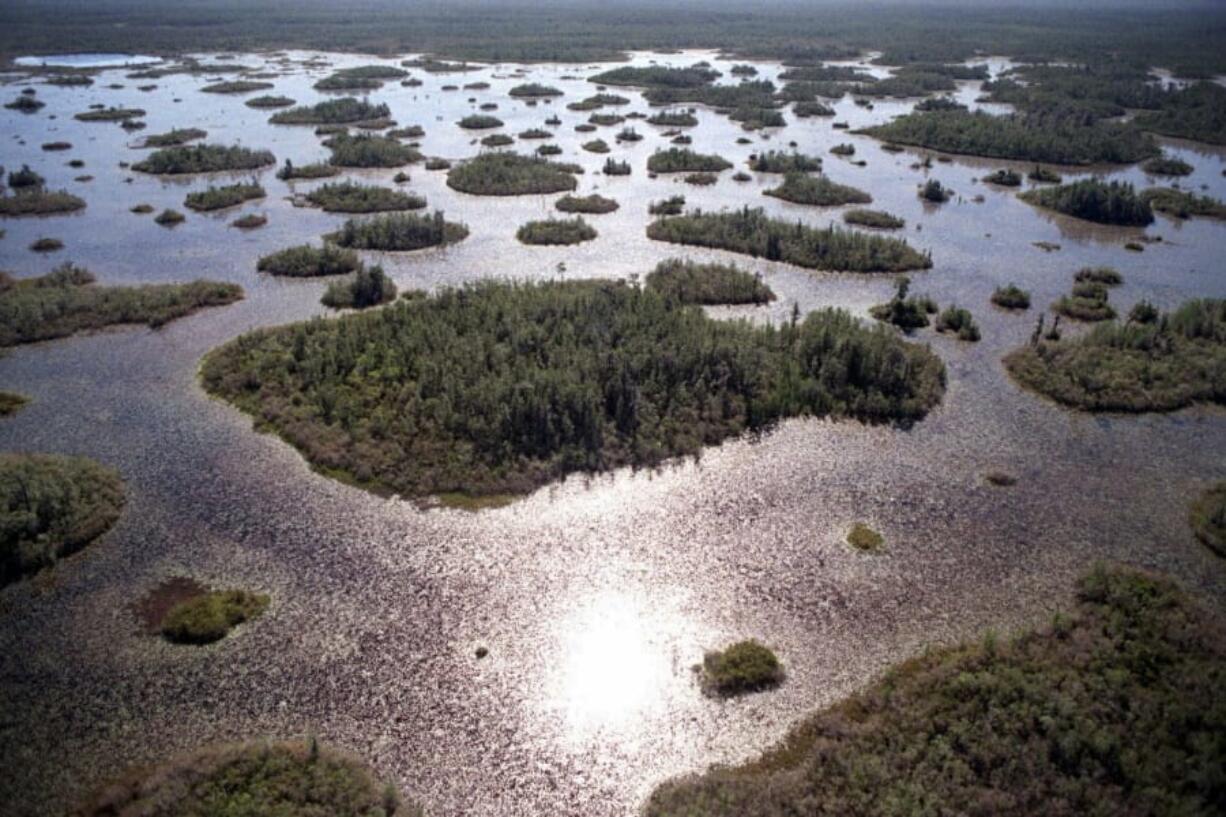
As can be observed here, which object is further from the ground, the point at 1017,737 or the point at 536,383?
the point at 536,383

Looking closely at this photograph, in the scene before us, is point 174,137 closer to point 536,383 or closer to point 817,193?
point 817,193

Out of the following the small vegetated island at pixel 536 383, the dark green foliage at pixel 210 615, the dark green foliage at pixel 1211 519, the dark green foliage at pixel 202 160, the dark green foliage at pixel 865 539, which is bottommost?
the dark green foliage at pixel 210 615

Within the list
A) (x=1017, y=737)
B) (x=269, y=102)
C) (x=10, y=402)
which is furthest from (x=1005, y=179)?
(x=269, y=102)

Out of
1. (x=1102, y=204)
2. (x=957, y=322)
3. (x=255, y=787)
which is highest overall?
(x=1102, y=204)

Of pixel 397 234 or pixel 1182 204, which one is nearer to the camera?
pixel 397 234

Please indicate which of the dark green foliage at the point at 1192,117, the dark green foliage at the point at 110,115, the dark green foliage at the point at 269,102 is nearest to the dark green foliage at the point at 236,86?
the dark green foliage at the point at 269,102

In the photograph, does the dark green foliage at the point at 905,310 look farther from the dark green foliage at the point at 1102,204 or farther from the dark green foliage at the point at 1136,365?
the dark green foliage at the point at 1102,204
